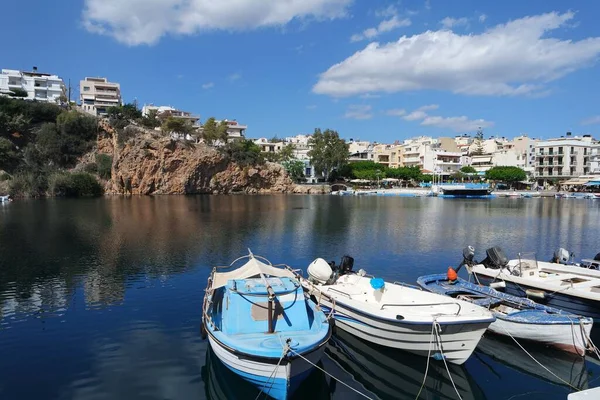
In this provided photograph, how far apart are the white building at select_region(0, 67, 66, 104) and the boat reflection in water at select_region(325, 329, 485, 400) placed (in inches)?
4774

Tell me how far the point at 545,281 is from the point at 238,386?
14.3m

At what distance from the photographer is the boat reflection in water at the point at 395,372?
38.0 ft

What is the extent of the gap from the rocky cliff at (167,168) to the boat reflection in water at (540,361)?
88826 mm

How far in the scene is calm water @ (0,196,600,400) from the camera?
11.8 metres

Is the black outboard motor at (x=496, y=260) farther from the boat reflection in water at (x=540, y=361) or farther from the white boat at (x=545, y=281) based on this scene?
the boat reflection in water at (x=540, y=361)

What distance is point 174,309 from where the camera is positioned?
17891 millimetres

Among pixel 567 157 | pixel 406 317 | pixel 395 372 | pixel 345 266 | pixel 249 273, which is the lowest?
pixel 395 372

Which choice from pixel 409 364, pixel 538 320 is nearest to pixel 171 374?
pixel 409 364

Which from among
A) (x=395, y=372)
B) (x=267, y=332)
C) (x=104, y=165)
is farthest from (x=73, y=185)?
(x=395, y=372)

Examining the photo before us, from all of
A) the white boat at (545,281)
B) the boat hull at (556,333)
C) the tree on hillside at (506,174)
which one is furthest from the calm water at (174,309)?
the tree on hillside at (506,174)

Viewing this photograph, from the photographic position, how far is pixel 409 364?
1293 centimetres

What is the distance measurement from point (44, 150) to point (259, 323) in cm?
9466

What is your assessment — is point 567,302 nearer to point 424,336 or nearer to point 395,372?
point 424,336

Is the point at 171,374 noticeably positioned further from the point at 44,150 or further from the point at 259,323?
the point at 44,150
